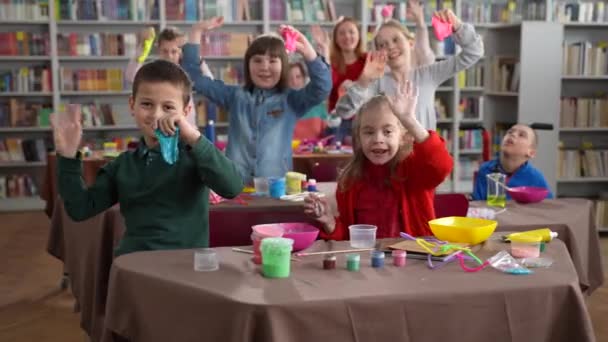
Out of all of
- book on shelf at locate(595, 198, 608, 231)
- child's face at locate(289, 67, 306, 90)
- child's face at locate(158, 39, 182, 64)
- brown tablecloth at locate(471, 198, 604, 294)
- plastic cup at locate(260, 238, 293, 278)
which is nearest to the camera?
plastic cup at locate(260, 238, 293, 278)

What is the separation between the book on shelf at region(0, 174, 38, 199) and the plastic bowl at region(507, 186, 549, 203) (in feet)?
16.8

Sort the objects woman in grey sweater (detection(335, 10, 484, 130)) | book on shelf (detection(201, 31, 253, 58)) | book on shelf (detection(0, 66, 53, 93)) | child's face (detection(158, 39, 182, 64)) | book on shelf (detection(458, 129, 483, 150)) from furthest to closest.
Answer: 1. book on shelf (detection(458, 129, 483, 150))
2. book on shelf (detection(201, 31, 253, 58))
3. book on shelf (detection(0, 66, 53, 93))
4. child's face (detection(158, 39, 182, 64))
5. woman in grey sweater (detection(335, 10, 484, 130))

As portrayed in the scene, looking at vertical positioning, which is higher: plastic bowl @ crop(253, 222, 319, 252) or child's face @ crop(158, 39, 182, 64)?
child's face @ crop(158, 39, 182, 64)

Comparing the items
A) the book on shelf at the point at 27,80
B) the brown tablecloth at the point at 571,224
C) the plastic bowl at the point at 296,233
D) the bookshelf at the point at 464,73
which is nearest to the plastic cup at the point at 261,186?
the brown tablecloth at the point at 571,224

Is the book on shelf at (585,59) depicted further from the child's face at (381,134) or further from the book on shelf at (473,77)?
the child's face at (381,134)

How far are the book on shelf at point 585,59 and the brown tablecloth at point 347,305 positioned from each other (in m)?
4.54

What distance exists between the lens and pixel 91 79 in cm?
685

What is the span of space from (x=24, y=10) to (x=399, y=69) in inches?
171

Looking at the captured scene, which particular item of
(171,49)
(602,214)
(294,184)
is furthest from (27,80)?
(602,214)

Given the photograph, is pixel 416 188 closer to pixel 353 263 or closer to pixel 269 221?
pixel 269 221

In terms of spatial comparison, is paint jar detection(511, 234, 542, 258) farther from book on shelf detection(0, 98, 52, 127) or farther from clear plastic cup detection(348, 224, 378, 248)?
book on shelf detection(0, 98, 52, 127)

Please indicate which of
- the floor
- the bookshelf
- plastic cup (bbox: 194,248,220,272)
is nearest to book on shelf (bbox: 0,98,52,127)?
the bookshelf

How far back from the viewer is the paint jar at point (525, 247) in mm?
1899

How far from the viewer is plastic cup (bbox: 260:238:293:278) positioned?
1709 mm
